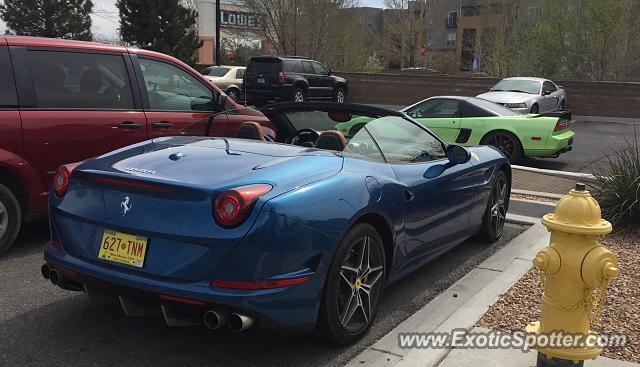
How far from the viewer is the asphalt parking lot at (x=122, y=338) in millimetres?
3336

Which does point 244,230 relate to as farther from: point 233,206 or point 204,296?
point 204,296

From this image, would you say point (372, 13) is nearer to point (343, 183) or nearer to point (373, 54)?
point (373, 54)

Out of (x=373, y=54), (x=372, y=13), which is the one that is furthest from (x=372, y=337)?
(x=372, y=13)

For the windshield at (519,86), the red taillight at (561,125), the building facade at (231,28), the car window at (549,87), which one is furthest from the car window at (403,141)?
the building facade at (231,28)

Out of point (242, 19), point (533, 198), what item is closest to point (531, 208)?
point (533, 198)

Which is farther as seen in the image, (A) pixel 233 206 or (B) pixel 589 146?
(B) pixel 589 146

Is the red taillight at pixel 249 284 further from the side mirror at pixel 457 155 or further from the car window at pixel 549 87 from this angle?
the car window at pixel 549 87

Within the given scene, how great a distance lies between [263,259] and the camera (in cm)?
294

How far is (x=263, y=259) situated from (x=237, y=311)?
0.28m

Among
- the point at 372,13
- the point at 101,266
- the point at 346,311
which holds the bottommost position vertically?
the point at 346,311

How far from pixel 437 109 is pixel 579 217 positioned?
341 inches

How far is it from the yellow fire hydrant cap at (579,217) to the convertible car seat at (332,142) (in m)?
1.57

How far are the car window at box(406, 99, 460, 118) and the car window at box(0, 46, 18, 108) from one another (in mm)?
7956

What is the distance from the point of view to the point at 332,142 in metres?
4.12
